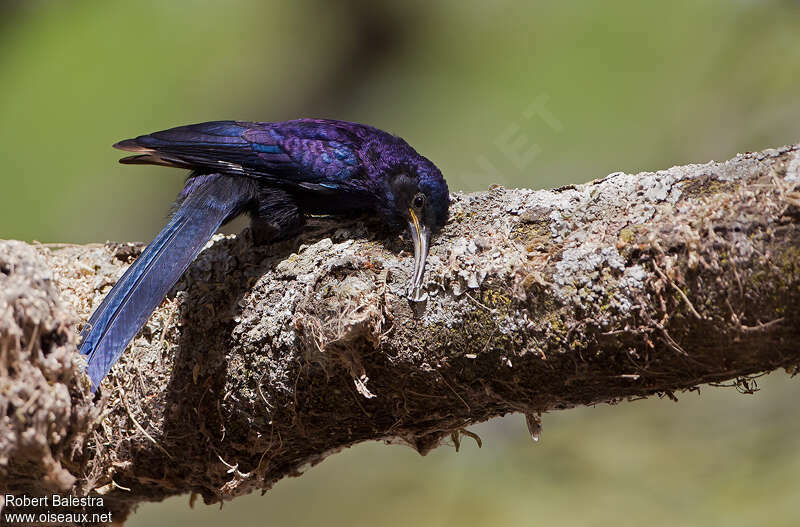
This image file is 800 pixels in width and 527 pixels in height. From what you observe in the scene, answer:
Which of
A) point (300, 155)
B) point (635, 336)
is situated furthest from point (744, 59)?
point (635, 336)

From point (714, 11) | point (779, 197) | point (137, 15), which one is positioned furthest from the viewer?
point (137, 15)

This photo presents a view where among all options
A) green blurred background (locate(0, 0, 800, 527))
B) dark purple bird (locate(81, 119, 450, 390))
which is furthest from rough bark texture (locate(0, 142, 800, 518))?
green blurred background (locate(0, 0, 800, 527))

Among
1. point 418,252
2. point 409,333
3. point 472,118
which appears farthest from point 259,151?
point 472,118

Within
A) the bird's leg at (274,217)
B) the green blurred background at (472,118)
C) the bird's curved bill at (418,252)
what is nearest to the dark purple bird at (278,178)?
the bird's leg at (274,217)

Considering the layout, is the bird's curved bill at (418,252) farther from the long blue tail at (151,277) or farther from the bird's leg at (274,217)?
the long blue tail at (151,277)

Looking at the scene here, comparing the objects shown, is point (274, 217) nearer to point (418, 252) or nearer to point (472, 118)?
point (418, 252)

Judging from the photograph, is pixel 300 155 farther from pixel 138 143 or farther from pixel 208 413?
pixel 208 413

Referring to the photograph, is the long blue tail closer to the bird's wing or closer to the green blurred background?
the bird's wing
